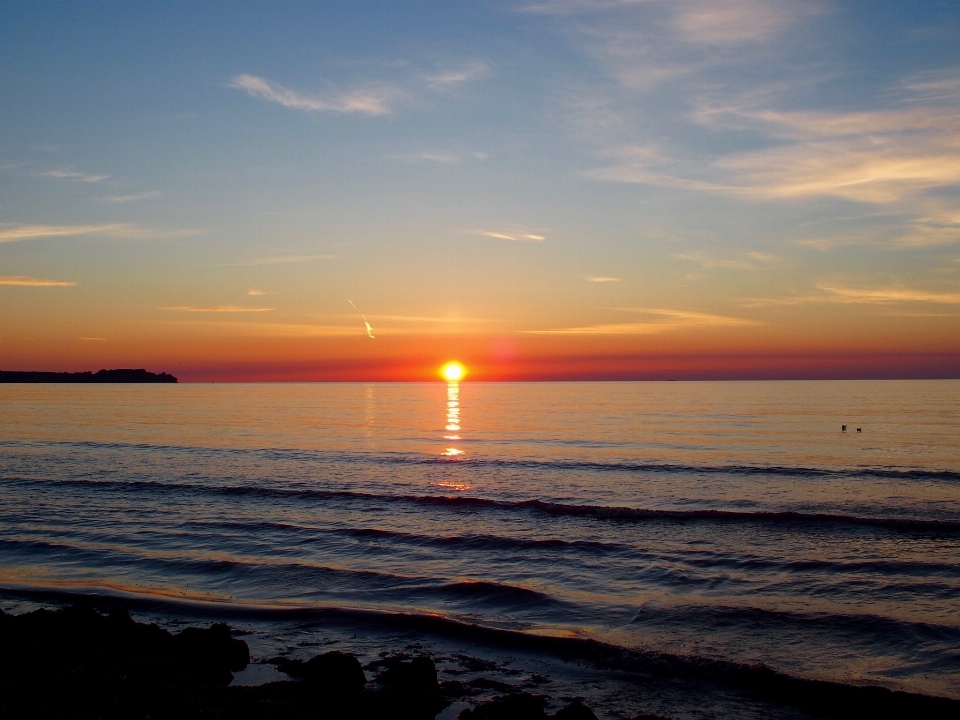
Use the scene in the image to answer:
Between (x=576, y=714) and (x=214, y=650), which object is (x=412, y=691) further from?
(x=214, y=650)

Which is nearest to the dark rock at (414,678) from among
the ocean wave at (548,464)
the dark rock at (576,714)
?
the dark rock at (576,714)

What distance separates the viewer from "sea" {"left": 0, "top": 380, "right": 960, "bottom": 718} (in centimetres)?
1167

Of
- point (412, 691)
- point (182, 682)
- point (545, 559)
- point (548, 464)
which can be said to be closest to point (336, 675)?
point (412, 691)

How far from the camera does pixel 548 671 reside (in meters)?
11.1

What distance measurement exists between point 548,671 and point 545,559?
7.45 metres

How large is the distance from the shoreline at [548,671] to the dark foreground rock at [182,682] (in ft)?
0.61

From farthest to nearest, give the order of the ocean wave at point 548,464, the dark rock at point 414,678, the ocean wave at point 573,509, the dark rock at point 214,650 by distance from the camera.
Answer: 1. the ocean wave at point 548,464
2. the ocean wave at point 573,509
3. the dark rock at point 214,650
4. the dark rock at point 414,678

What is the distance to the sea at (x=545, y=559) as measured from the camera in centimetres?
1167

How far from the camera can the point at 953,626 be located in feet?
42.6

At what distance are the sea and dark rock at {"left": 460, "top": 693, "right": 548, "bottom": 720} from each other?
1126 mm

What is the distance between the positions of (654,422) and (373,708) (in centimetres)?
6078

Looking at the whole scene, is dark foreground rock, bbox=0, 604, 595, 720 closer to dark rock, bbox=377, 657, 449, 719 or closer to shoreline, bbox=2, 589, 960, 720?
dark rock, bbox=377, 657, 449, 719

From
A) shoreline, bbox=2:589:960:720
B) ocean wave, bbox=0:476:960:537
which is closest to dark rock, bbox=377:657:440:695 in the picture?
shoreline, bbox=2:589:960:720

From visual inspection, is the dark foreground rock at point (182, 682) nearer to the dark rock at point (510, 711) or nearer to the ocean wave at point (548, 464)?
the dark rock at point (510, 711)
